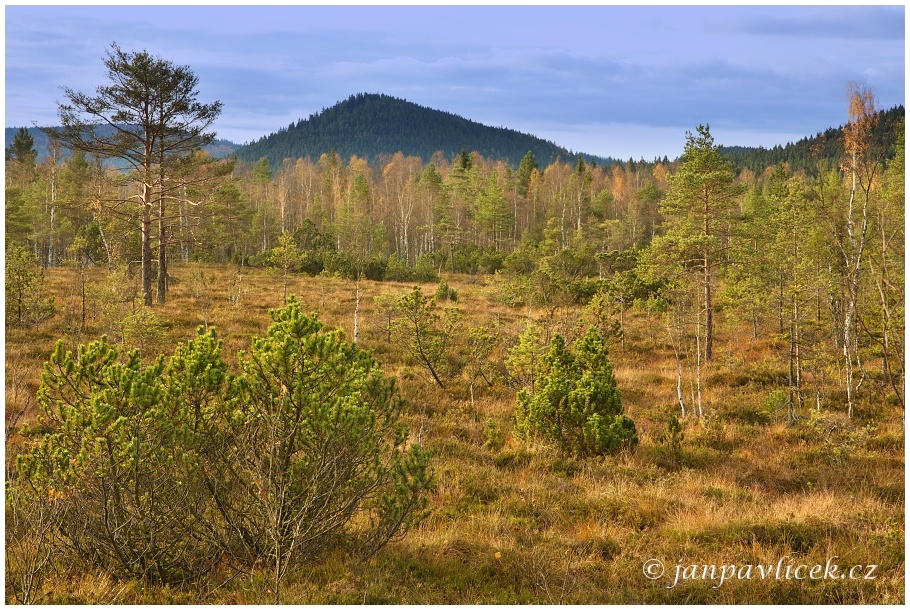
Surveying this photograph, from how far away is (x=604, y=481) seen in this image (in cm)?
956

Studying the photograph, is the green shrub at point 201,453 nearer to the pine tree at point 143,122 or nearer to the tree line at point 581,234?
the tree line at point 581,234

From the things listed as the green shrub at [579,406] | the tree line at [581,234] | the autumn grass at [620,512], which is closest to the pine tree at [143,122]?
the tree line at [581,234]

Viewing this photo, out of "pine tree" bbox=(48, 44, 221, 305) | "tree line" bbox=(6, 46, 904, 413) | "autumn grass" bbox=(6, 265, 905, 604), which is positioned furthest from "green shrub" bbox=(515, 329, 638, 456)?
"pine tree" bbox=(48, 44, 221, 305)

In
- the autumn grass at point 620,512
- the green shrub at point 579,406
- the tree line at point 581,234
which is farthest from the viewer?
the tree line at point 581,234

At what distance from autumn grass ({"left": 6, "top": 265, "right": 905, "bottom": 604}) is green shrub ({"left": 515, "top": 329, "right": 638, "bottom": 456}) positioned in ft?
1.09

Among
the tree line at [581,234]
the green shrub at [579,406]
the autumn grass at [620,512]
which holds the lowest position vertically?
the autumn grass at [620,512]

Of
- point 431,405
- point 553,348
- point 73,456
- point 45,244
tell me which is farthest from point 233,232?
point 73,456

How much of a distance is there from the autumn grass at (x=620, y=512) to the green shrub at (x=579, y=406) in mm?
334

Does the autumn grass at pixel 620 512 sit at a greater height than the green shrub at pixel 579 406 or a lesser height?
lesser

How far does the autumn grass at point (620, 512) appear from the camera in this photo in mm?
5805

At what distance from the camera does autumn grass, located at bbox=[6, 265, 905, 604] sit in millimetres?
5805

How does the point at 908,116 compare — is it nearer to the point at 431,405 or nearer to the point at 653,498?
the point at 653,498

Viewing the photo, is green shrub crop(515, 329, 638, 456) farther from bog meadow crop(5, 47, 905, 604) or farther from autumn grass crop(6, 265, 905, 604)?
autumn grass crop(6, 265, 905, 604)

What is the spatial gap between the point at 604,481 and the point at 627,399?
7314mm
